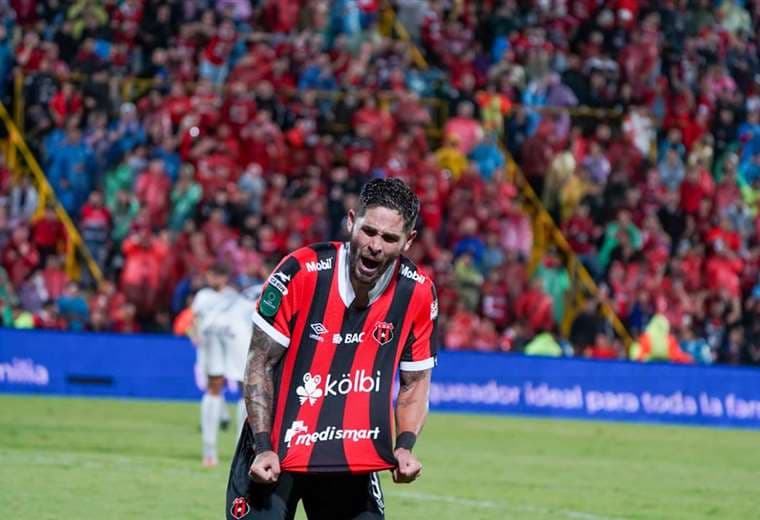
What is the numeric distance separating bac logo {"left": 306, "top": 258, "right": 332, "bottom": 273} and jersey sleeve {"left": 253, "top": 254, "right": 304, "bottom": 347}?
38 mm

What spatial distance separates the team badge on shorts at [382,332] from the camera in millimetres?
6367

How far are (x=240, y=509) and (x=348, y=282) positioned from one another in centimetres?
95

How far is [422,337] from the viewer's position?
651 cm

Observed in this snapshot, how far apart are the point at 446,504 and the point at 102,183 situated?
12.7 m

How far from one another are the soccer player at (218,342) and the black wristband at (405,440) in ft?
31.3

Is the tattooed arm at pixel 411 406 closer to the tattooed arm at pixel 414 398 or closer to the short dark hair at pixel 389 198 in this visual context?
the tattooed arm at pixel 414 398

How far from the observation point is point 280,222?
2484 cm

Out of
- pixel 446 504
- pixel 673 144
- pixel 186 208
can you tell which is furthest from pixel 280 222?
pixel 446 504

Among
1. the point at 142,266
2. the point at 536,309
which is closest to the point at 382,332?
the point at 142,266

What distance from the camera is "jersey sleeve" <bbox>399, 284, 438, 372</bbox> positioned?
21.3 ft

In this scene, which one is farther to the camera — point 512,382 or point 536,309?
point 536,309

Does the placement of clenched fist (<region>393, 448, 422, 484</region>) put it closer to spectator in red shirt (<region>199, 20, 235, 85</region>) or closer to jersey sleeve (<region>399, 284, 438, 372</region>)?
jersey sleeve (<region>399, 284, 438, 372</region>)

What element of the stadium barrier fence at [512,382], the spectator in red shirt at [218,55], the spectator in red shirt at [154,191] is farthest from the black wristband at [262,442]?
the spectator in red shirt at [218,55]

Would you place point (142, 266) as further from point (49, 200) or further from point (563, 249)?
point (563, 249)
